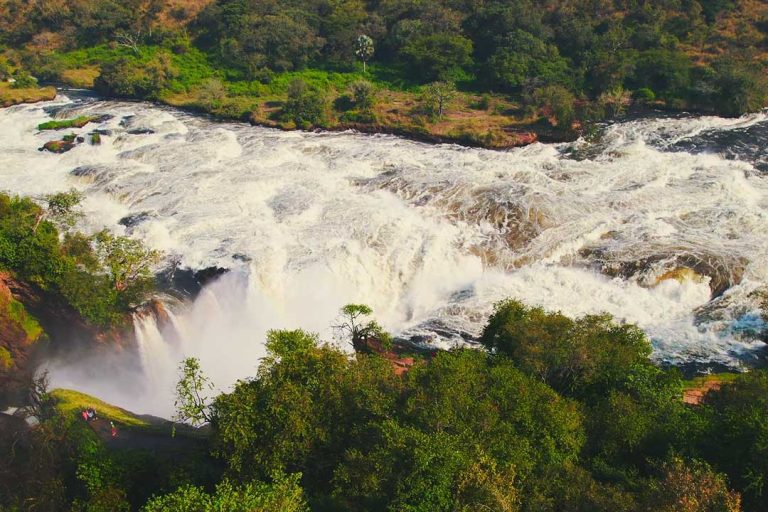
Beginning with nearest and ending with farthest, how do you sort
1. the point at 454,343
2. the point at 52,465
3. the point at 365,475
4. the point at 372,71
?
1. the point at 365,475
2. the point at 52,465
3. the point at 454,343
4. the point at 372,71

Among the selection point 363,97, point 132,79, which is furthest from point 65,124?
point 363,97

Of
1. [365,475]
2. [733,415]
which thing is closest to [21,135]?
[365,475]

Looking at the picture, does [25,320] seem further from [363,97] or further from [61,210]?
[363,97]

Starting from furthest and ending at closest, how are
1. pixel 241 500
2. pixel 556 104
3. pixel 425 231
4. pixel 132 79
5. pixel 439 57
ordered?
pixel 132 79, pixel 439 57, pixel 556 104, pixel 425 231, pixel 241 500

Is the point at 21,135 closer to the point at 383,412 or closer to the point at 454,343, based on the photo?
the point at 454,343

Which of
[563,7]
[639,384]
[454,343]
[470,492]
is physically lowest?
[454,343]

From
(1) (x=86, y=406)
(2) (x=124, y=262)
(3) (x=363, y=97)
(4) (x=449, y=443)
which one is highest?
(3) (x=363, y=97)

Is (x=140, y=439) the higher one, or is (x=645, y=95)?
(x=645, y=95)
